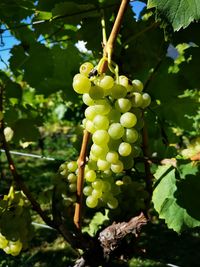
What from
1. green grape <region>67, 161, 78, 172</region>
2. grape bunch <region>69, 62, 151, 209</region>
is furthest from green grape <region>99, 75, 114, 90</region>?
green grape <region>67, 161, 78, 172</region>

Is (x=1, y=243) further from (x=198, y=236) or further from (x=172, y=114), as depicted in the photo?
(x=198, y=236)

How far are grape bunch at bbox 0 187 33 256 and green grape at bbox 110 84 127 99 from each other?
592 millimetres

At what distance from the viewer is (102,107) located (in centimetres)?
92

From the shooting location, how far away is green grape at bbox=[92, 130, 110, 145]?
92 centimetres

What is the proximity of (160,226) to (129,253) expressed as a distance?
10.2 feet

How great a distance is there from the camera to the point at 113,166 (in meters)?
0.98

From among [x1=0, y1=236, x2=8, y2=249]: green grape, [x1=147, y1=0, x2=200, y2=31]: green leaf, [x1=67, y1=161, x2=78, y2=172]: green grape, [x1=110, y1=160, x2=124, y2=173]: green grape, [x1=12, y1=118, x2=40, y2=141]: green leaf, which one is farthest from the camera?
[x1=12, y1=118, x2=40, y2=141]: green leaf

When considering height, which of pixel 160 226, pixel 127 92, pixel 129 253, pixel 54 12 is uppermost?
pixel 54 12

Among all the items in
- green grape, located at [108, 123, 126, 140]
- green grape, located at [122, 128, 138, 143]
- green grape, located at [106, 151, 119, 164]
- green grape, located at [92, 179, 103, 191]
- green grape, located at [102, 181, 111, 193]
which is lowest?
green grape, located at [102, 181, 111, 193]

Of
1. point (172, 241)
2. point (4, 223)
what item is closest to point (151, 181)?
point (4, 223)

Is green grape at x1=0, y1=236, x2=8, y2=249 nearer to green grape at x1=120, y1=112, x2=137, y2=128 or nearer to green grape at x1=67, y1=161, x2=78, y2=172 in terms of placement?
green grape at x1=67, y1=161, x2=78, y2=172

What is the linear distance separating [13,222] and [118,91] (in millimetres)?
626

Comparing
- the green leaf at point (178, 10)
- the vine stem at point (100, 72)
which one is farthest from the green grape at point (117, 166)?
the green leaf at point (178, 10)

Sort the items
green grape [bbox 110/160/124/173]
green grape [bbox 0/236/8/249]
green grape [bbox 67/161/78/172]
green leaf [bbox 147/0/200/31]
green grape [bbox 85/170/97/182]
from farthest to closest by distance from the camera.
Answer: green grape [bbox 0/236/8/249] → green grape [bbox 67/161/78/172] → green grape [bbox 85/170/97/182] → green grape [bbox 110/160/124/173] → green leaf [bbox 147/0/200/31]
